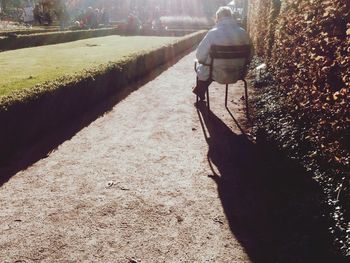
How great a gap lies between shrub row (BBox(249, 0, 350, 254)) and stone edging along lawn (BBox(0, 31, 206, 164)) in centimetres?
411

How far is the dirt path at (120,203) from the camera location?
330 centimetres

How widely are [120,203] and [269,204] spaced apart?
179 centimetres

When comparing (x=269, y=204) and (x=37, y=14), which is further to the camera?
(x=37, y=14)

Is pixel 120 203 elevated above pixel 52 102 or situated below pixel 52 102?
below

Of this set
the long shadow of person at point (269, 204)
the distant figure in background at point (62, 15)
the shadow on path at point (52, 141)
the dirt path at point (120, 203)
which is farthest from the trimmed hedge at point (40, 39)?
the long shadow of person at point (269, 204)

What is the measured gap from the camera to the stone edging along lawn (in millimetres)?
5047

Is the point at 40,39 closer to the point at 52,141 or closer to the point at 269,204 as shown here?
the point at 52,141

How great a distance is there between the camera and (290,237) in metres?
3.48

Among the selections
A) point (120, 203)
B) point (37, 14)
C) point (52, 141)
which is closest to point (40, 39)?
point (52, 141)

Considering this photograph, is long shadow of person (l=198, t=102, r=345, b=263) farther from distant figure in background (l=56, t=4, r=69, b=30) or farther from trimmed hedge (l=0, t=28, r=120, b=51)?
distant figure in background (l=56, t=4, r=69, b=30)

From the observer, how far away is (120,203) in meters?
4.07

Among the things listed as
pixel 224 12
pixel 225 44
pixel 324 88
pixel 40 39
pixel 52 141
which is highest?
pixel 224 12

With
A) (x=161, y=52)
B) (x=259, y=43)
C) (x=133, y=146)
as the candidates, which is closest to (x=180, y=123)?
(x=133, y=146)

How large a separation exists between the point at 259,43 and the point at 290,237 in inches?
361
